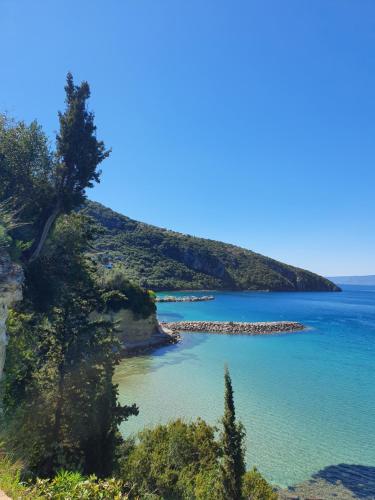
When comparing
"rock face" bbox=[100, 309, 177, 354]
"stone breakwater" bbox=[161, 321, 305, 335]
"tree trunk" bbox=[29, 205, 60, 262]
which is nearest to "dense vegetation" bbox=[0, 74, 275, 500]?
"tree trunk" bbox=[29, 205, 60, 262]

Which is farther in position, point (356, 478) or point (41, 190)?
point (41, 190)

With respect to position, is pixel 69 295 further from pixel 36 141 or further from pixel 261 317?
pixel 261 317

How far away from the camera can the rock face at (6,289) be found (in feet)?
29.2

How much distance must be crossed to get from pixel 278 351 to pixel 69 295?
112ft

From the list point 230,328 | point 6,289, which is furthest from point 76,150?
point 230,328

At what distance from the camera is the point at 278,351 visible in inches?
Result: 1625

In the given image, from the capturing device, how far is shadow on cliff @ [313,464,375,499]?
13500mm

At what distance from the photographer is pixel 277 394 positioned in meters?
25.0

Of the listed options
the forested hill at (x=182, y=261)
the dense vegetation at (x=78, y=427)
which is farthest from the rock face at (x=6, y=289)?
the forested hill at (x=182, y=261)

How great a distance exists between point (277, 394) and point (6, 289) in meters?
22.7

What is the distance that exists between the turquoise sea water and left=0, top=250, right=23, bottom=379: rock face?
39.8ft

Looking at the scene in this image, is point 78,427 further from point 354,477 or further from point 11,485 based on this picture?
point 354,477

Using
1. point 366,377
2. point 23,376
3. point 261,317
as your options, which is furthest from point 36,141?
point 261,317

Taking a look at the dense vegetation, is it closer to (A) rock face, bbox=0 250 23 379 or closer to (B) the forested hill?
(A) rock face, bbox=0 250 23 379
